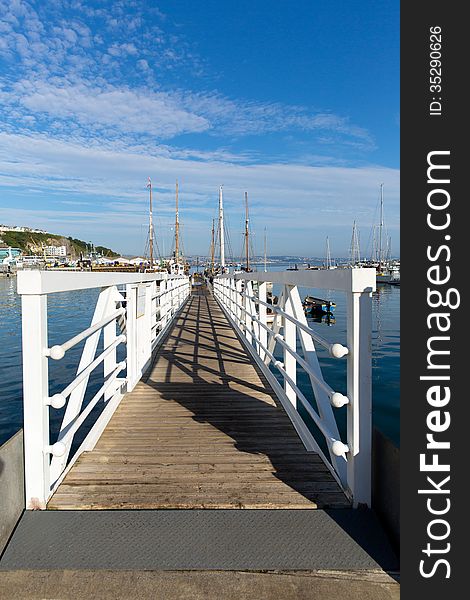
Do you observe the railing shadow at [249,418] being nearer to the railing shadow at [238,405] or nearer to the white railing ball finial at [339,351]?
the railing shadow at [238,405]

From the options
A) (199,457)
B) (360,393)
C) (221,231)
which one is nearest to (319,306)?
(221,231)

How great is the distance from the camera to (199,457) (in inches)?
115

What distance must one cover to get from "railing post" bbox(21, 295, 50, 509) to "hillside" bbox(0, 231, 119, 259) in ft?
451

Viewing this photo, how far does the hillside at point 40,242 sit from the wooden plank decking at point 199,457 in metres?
136

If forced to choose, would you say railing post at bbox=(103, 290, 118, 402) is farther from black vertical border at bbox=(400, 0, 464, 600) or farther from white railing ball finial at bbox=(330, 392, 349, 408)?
black vertical border at bbox=(400, 0, 464, 600)

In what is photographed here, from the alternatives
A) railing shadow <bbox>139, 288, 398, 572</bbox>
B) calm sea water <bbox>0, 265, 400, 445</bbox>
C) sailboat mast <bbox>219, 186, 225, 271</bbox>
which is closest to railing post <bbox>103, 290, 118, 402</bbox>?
railing shadow <bbox>139, 288, 398, 572</bbox>

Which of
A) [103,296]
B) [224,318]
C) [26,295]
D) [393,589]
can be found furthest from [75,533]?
[224,318]

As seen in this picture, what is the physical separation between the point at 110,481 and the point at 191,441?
0.76 meters

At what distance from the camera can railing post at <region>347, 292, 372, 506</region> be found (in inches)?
90.2

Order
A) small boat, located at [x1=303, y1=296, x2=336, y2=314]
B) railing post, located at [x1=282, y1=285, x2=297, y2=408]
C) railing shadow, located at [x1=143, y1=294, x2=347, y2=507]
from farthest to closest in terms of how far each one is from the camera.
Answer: small boat, located at [x1=303, y1=296, x2=336, y2=314]
railing post, located at [x1=282, y1=285, x2=297, y2=408]
railing shadow, located at [x1=143, y1=294, x2=347, y2=507]

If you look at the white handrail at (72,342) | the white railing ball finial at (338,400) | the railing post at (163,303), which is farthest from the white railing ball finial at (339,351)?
the railing post at (163,303)

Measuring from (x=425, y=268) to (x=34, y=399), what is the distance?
192 cm

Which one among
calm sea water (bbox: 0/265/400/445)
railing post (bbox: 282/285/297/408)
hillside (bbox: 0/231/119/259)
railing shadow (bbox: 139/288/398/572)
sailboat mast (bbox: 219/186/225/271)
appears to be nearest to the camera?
railing shadow (bbox: 139/288/398/572)

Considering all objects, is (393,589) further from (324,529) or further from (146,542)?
(146,542)
